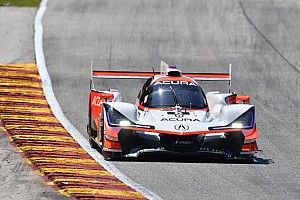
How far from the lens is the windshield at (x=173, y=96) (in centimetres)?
1621

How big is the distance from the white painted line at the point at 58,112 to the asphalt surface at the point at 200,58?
0.50ft

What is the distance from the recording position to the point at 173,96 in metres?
16.3

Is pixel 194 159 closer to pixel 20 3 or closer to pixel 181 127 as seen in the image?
pixel 181 127

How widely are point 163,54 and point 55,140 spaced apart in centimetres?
963

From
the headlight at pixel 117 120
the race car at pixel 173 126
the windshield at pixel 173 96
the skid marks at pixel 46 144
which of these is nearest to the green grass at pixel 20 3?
the skid marks at pixel 46 144

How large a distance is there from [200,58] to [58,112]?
23.3 ft

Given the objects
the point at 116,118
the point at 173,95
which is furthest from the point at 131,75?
the point at 116,118

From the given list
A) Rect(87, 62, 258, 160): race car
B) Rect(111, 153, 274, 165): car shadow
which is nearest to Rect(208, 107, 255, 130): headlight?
Rect(87, 62, 258, 160): race car

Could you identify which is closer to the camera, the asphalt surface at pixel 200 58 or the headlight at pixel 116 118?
the asphalt surface at pixel 200 58

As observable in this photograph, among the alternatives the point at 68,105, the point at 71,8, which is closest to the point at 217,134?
the point at 68,105

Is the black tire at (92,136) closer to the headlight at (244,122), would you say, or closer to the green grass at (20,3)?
the headlight at (244,122)

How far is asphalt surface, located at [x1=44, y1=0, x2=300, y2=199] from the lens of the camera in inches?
547

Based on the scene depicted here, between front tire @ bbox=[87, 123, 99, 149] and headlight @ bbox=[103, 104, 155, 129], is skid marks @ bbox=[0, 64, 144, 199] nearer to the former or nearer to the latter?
front tire @ bbox=[87, 123, 99, 149]

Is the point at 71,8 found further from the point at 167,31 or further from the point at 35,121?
the point at 35,121
